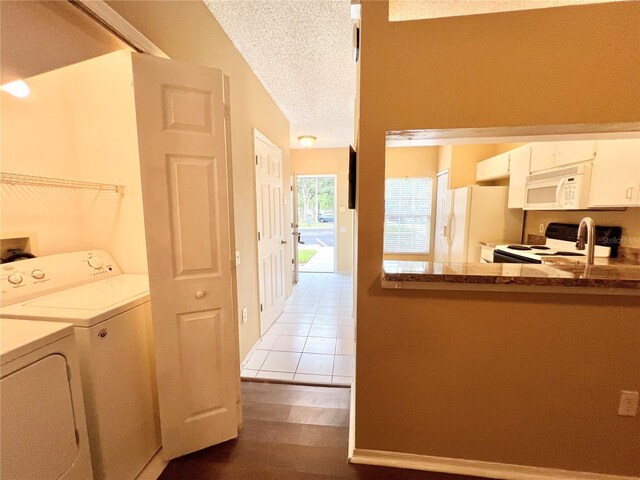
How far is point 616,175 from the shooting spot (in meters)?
1.90

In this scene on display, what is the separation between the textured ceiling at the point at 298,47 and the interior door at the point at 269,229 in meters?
0.63

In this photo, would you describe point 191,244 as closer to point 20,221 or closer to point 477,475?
point 20,221

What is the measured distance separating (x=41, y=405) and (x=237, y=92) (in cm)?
229

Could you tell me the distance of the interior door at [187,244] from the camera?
1267 mm

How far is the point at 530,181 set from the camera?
2.82m

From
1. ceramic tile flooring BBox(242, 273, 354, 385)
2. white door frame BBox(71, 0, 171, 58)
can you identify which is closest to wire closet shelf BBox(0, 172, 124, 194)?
white door frame BBox(71, 0, 171, 58)

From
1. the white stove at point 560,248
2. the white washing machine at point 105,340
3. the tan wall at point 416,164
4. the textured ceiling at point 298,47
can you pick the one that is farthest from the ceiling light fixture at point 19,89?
the tan wall at point 416,164

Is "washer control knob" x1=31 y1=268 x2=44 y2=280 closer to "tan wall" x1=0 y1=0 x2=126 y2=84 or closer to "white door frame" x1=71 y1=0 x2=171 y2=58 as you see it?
"tan wall" x1=0 y1=0 x2=126 y2=84

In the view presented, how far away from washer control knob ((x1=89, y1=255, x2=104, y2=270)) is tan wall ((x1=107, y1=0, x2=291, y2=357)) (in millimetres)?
933

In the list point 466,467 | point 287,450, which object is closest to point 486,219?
point 466,467

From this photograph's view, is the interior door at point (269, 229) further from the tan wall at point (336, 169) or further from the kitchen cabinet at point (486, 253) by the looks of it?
the kitchen cabinet at point (486, 253)

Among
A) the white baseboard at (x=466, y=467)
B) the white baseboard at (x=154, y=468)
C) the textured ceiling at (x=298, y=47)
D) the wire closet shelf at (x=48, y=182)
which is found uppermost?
the textured ceiling at (x=298, y=47)

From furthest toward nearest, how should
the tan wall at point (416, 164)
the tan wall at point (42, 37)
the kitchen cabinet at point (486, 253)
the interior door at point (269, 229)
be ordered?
the tan wall at point (416, 164) → the kitchen cabinet at point (486, 253) → the interior door at point (269, 229) → the tan wall at point (42, 37)

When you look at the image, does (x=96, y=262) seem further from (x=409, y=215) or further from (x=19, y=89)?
(x=409, y=215)
